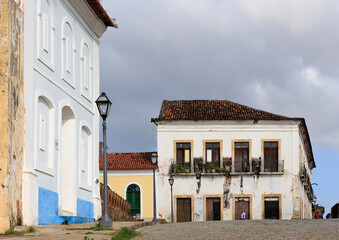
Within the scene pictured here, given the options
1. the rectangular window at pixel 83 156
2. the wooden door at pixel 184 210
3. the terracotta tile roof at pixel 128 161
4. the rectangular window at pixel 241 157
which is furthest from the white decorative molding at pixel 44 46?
the terracotta tile roof at pixel 128 161

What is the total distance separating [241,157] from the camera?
143ft

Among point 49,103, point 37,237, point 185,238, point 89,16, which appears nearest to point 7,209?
point 37,237

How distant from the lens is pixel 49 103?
19.3 meters

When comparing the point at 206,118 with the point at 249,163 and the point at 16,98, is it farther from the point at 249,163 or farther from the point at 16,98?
the point at 16,98

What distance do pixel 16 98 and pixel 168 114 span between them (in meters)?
29.1

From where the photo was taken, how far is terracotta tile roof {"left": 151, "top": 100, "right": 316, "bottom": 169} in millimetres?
43750

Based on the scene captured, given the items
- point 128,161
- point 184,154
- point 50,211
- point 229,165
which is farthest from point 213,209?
Answer: point 50,211

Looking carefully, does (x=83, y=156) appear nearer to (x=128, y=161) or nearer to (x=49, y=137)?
(x=49, y=137)

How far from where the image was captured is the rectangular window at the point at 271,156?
142 feet

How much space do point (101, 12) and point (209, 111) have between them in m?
21.9

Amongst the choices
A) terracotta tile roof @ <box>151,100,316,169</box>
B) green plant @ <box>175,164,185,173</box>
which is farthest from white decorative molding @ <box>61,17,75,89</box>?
green plant @ <box>175,164,185,173</box>

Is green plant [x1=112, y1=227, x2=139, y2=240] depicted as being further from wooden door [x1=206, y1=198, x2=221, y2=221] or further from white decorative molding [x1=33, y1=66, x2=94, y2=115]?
wooden door [x1=206, y1=198, x2=221, y2=221]

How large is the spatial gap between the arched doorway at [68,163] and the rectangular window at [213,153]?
2227 centimetres

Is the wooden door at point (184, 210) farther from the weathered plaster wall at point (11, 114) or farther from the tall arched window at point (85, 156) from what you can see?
the weathered plaster wall at point (11, 114)
